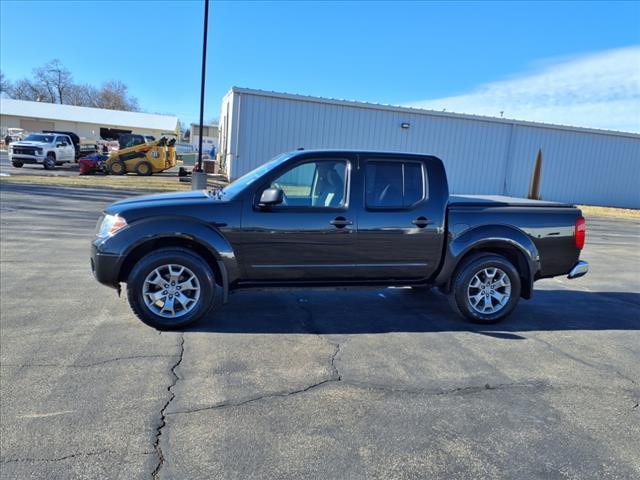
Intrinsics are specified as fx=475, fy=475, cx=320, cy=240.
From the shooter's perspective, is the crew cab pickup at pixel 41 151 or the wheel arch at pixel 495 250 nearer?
the wheel arch at pixel 495 250

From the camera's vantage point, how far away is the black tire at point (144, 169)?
26.6m

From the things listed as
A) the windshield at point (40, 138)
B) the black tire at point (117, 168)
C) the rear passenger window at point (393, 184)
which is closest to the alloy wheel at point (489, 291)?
the rear passenger window at point (393, 184)

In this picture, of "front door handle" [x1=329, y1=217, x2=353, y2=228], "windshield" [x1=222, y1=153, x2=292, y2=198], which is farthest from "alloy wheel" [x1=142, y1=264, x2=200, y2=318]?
"front door handle" [x1=329, y1=217, x2=353, y2=228]

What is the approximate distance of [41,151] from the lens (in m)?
27.2

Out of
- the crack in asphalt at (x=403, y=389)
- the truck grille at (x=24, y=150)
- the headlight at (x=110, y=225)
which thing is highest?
the truck grille at (x=24, y=150)

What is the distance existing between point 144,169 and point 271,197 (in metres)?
24.3

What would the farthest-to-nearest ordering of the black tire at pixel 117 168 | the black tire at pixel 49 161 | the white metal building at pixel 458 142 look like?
1. the black tire at pixel 49 161
2. the black tire at pixel 117 168
3. the white metal building at pixel 458 142

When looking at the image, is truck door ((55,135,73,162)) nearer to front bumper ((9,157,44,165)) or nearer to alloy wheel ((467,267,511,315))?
front bumper ((9,157,44,165))

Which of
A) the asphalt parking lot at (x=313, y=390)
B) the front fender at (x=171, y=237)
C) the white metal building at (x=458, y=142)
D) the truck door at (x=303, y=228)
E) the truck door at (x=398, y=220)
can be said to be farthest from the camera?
the white metal building at (x=458, y=142)

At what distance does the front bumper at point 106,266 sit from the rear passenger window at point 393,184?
103 inches

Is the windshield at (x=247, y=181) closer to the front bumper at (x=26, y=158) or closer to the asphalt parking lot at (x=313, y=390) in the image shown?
the asphalt parking lot at (x=313, y=390)

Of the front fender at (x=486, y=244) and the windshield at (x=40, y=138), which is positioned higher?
the windshield at (x=40, y=138)

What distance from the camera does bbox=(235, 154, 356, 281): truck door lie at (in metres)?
4.82

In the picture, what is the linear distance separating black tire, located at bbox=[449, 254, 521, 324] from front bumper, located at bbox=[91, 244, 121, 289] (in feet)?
11.6
